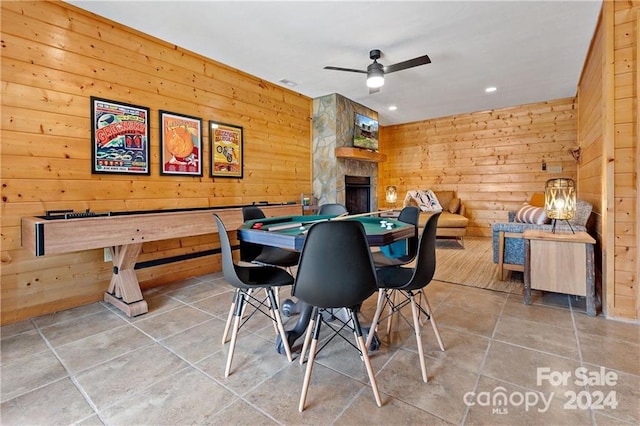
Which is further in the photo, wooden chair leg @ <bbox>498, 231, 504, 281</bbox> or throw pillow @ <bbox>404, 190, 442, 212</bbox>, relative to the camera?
throw pillow @ <bbox>404, 190, 442, 212</bbox>

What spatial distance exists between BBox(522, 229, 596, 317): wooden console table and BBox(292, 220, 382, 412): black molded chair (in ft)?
6.83

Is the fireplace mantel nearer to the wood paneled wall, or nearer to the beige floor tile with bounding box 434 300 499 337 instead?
the beige floor tile with bounding box 434 300 499 337

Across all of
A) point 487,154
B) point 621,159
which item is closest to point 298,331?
point 621,159

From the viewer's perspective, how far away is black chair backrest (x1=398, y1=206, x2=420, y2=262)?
227 cm

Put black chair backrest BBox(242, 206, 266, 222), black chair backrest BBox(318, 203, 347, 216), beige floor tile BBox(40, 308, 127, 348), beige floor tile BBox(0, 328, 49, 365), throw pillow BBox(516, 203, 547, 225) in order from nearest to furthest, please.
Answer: beige floor tile BBox(0, 328, 49, 365) → beige floor tile BBox(40, 308, 127, 348) → black chair backrest BBox(242, 206, 266, 222) → black chair backrest BBox(318, 203, 347, 216) → throw pillow BBox(516, 203, 547, 225)

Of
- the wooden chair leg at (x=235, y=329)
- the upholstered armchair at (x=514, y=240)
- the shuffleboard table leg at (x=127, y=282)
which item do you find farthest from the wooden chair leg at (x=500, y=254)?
the shuffleboard table leg at (x=127, y=282)

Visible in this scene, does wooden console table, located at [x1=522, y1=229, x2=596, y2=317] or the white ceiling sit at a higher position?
the white ceiling

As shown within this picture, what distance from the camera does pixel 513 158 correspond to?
6078mm

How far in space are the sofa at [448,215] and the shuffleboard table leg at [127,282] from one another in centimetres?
435

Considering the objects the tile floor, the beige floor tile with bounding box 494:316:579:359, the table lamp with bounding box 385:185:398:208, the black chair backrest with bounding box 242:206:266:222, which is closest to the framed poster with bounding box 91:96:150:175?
the black chair backrest with bounding box 242:206:266:222

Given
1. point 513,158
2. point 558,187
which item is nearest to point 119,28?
point 558,187

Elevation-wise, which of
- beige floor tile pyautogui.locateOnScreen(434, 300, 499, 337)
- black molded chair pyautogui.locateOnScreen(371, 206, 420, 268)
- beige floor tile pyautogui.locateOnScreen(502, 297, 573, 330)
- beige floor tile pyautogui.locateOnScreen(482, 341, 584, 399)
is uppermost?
→ black molded chair pyautogui.locateOnScreen(371, 206, 420, 268)

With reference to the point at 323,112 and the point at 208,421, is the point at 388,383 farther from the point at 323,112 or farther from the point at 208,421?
the point at 323,112

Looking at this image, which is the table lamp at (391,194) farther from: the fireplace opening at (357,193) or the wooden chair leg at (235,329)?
the wooden chair leg at (235,329)
